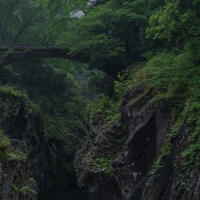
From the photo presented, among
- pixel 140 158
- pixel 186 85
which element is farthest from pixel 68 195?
pixel 186 85

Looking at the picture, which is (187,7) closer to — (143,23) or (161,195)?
(161,195)

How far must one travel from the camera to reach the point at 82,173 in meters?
18.5

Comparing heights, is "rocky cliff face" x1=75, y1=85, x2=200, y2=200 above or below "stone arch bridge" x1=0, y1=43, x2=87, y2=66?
below

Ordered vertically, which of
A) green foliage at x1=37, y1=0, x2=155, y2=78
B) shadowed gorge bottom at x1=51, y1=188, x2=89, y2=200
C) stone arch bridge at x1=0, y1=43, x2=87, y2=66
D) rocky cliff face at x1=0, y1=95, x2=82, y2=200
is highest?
stone arch bridge at x1=0, y1=43, x2=87, y2=66

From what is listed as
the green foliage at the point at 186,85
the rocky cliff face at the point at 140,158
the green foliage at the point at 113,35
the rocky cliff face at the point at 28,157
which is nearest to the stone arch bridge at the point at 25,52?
the green foliage at the point at 113,35

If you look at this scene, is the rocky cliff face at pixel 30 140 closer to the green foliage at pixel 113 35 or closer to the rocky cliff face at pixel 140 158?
the rocky cliff face at pixel 140 158

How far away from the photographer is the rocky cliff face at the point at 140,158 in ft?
34.3

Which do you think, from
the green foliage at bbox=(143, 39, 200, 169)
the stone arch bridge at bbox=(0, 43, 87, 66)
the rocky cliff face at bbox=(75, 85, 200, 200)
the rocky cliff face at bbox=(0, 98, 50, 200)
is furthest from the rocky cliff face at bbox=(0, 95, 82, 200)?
the stone arch bridge at bbox=(0, 43, 87, 66)

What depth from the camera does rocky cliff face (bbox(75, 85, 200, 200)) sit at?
412 inches

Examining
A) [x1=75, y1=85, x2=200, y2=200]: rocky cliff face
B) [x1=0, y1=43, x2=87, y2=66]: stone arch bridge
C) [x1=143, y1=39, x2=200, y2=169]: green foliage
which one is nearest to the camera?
[x1=143, y1=39, x2=200, y2=169]: green foliage

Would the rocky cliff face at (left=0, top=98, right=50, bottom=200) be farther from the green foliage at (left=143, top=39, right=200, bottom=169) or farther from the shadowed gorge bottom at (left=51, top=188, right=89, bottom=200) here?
the green foliage at (left=143, top=39, right=200, bottom=169)

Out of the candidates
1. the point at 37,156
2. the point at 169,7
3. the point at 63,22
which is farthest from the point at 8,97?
the point at 169,7

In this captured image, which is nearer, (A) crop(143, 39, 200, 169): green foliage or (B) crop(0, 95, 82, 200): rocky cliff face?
(A) crop(143, 39, 200, 169): green foliage

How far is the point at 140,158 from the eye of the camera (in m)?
15.6
